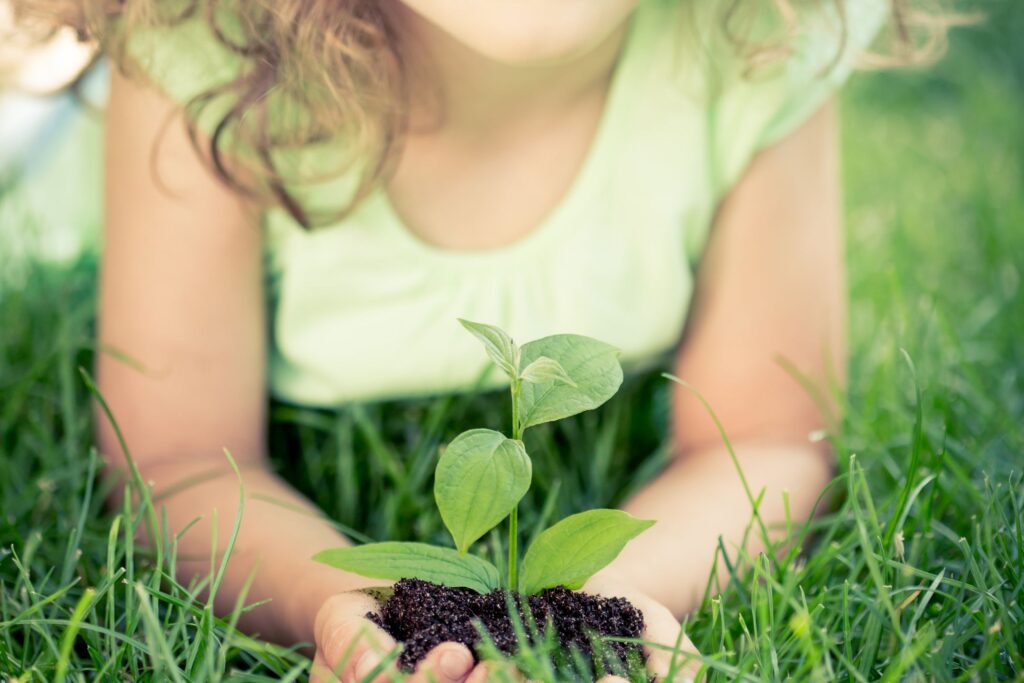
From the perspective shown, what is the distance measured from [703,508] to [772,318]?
25 centimetres

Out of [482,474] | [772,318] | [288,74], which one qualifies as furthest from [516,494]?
[772,318]

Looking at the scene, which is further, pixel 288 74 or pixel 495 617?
pixel 288 74

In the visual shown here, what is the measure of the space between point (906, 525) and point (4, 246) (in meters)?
1.10

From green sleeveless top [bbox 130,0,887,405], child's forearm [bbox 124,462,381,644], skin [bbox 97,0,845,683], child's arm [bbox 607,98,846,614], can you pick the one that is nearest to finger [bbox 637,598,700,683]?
skin [bbox 97,0,845,683]

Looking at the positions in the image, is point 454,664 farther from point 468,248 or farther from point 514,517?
point 468,248

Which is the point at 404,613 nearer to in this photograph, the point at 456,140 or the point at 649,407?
the point at 456,140

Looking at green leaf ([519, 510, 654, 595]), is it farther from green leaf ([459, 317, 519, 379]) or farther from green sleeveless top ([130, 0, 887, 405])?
green sleeveless top ([130, 0, 887, 405])

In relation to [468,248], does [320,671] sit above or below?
below

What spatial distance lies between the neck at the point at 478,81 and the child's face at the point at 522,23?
0.61 ft

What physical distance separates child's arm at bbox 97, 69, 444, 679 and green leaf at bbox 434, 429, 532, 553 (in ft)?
1.20

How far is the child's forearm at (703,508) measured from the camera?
0.93 meters

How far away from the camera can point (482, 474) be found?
64 cm

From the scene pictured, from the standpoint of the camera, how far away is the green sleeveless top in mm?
1153

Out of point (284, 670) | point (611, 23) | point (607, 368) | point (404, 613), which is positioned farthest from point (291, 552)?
point (611, 23)
